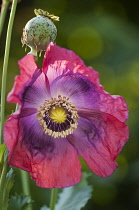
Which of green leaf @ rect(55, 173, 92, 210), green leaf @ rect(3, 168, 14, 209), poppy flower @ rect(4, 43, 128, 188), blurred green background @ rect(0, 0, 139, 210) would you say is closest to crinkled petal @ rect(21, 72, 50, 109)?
poppy flower @ rect(4, 43, 128, 188)

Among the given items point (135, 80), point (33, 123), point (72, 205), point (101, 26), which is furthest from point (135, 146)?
point (33, 123)

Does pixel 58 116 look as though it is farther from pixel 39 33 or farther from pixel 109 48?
pixel 109 48

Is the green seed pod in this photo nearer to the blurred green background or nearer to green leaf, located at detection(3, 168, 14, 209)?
green leaf, located at detection(3, 168, 14, 209)

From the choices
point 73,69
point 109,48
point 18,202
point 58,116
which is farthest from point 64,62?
point 109,48

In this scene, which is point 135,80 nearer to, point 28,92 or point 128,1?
point 128,1

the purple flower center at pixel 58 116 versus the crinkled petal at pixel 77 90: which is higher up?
the crinkled petal at pixel 77 90

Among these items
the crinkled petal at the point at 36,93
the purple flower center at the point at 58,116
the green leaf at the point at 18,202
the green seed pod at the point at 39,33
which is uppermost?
the green seed pod at the point at 39,33

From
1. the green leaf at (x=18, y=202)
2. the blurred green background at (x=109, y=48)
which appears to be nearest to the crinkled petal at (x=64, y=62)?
the green leaf at (x=18, y=202)

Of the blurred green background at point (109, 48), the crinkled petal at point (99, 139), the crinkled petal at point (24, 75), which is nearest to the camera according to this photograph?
the crinkled petal at point (24, 75)

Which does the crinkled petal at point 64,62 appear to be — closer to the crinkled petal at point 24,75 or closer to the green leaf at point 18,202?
the crinkled petal at point 24,75
